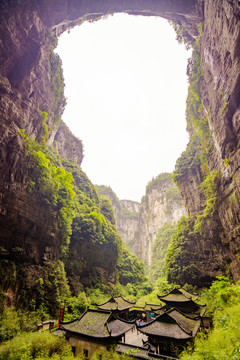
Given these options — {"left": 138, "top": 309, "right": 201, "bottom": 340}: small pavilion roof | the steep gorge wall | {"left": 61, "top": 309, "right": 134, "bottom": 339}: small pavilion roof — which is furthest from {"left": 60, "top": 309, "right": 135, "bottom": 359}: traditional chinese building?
the steep gorge wall

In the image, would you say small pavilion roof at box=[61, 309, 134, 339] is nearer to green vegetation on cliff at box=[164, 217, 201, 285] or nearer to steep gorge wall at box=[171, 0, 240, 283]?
steep gorge wall at box=[171, 0, 240, 283]

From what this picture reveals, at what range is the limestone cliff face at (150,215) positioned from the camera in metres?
65.8

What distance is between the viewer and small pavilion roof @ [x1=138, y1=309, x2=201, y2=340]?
9633 mm

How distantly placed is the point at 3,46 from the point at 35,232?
16246mm

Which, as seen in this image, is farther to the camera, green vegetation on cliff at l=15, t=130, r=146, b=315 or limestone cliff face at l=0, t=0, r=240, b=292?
green vegetation on cliff at l=15, t=130, r=146, b=315

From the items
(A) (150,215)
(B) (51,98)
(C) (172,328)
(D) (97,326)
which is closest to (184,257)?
(C) (172,328)

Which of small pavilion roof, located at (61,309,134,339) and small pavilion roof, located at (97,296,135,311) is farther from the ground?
small pavilion roof, located at (61,309,134,339)

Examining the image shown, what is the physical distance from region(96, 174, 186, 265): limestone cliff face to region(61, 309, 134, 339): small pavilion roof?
5310cm

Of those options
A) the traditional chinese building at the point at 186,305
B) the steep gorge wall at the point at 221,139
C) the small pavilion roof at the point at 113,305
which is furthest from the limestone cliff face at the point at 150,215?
the traditional chinese building at the point at 186,305

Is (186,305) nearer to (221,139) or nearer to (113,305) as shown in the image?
(113,305)

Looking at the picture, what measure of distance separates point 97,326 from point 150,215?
6647 centimetres

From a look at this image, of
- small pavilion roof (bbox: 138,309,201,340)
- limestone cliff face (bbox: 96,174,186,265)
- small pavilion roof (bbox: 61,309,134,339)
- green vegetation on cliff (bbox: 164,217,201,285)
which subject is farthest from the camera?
limestone cliff face (bbox: 96,174,186,265)

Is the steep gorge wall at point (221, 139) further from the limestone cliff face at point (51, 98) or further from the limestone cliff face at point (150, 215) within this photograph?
the limestone cliff face at point (150, 215)

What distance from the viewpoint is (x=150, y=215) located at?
75.5 metres
